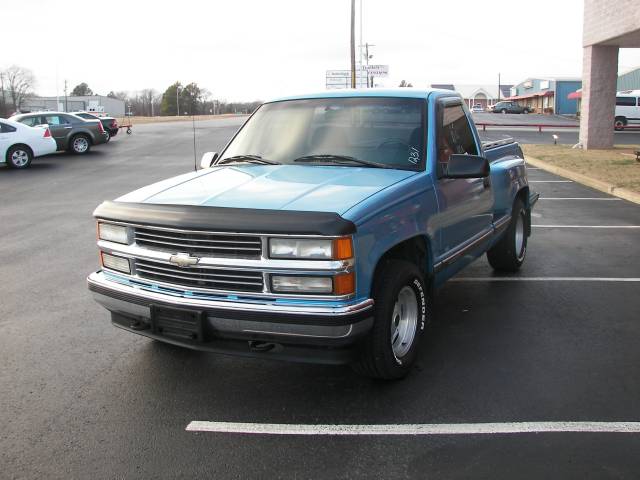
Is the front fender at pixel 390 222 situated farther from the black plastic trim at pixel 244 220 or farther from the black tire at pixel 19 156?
the black tire at pixel 19 156

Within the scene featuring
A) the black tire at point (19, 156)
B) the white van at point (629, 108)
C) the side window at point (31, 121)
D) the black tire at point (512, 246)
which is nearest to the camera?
the black tire at point (512, 246)

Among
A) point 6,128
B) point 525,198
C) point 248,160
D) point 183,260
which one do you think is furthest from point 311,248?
point 6,128

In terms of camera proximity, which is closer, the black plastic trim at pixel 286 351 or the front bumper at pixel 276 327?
the front bumper at pixel 276 327

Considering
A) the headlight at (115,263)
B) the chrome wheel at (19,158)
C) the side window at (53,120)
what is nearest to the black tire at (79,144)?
the side window at (53,120)

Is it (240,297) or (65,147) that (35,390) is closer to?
(240,297)

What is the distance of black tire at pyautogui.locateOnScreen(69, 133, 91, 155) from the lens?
2427 centimetres

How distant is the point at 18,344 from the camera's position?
4992mm

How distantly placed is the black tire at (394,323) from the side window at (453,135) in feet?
3.09

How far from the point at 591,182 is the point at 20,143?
624 inches

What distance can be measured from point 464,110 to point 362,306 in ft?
9.76

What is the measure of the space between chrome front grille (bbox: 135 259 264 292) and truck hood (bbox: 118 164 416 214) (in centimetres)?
38

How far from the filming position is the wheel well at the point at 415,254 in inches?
164

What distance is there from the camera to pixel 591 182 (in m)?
15.0

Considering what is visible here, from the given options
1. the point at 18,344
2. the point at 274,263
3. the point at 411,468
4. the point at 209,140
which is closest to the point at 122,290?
the point at 274,263
